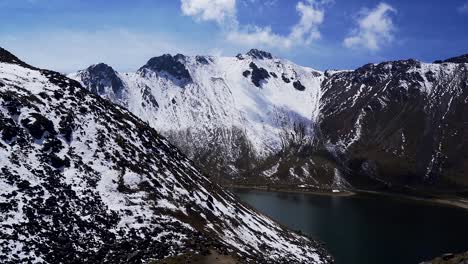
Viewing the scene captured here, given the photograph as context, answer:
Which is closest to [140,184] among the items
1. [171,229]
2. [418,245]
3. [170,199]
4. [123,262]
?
[170,199]

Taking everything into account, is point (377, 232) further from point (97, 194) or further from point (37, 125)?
point (37, 125)

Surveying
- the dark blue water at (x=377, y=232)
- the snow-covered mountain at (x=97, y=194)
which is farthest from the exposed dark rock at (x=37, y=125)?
the dark blue water at (x=377, y=232)

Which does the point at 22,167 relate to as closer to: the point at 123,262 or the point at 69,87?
the point at 123,262

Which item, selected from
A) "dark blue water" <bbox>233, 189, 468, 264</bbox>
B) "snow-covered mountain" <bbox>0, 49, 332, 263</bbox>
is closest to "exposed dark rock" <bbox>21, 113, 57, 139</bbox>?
"snow-covered mountain" <bbox>0, 49, 332, 263</bbox>

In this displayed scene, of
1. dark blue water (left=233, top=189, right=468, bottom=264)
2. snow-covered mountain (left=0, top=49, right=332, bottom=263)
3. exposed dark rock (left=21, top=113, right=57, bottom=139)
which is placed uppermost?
exposed dark rock (left=21, top=113, right=57, bottom=139)

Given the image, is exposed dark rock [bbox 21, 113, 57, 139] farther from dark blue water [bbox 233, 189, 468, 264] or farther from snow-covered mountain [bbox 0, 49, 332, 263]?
dark blue water [bbox 233, 189, 468, 264]

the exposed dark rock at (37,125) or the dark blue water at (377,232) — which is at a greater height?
the exposed dark rock at (37,125)

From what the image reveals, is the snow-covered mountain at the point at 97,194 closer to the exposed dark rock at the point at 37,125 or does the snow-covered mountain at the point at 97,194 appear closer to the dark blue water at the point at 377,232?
the exposed dark rock at the point at 37,125

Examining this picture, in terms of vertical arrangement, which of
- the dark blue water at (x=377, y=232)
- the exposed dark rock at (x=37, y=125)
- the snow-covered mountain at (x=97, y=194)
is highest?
Result: the exposed dark rock at (x=37, y=125)

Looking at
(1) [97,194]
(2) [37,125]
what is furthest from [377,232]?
(2) [37,125]
